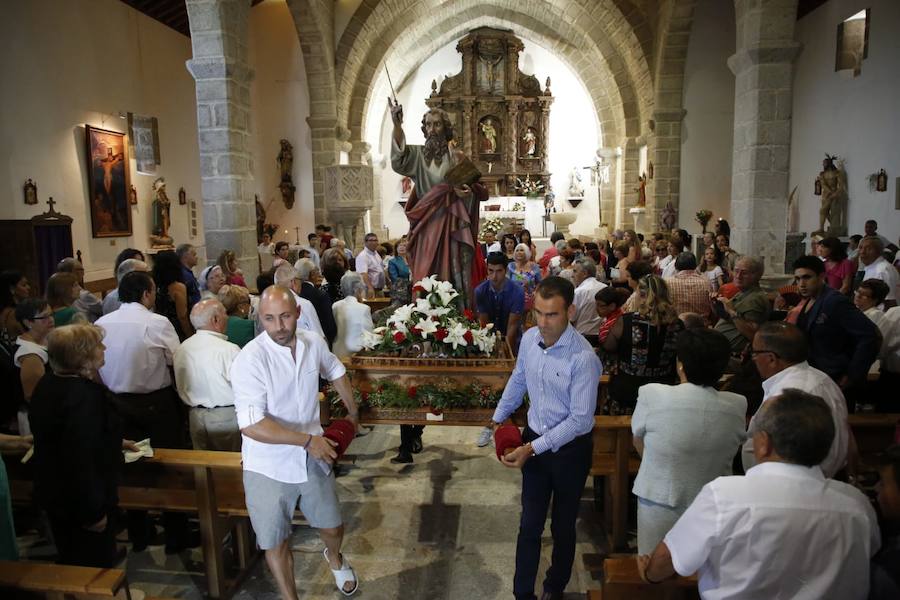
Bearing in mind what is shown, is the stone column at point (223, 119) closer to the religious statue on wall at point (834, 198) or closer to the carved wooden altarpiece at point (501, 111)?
the religious statue on wall at point (834, 198)

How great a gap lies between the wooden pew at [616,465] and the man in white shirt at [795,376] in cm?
84

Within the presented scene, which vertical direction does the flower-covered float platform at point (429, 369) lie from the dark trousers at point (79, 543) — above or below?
above

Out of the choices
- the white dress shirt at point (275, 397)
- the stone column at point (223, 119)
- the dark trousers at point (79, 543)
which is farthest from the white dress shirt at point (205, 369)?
the stone column at point (223, 119)

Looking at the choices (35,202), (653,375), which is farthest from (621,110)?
(653,375)

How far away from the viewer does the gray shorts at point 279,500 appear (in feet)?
10.1

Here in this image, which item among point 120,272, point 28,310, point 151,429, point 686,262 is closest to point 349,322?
point 120,272

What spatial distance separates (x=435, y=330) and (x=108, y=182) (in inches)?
381

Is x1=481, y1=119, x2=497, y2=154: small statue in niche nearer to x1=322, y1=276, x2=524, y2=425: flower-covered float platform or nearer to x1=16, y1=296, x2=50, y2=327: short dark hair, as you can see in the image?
x1=322, y1=276, x2=524, y2=425: flower-covered float platform

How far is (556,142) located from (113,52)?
14.0 m

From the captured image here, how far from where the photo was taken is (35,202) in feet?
31.9

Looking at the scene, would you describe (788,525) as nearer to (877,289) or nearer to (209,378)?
(209,378)

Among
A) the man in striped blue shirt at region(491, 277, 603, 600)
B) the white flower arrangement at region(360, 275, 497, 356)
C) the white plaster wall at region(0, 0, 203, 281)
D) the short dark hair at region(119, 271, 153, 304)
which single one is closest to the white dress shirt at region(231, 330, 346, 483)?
the man in striped blue shirt at region(491, 277, 603, 600)

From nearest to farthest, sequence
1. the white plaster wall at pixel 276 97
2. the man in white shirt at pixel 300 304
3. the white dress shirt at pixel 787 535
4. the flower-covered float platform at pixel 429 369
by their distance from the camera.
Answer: the white dress shirt at pixel 787 535 < the flower-covered float platform at pixel 429 369 < the man in white shirt at pixel 300 304 < the white plaster wall at pixel 276 97

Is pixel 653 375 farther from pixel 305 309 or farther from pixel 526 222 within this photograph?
pixel 526 222
